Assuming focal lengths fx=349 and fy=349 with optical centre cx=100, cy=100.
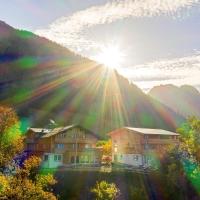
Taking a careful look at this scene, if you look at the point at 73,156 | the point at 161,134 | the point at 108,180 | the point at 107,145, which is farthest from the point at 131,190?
the point at 107,145

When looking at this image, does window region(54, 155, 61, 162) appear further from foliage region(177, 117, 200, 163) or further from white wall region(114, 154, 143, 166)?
foliage region(177, 117, 200, 163)

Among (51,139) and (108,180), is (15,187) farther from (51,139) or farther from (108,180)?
(51,139)

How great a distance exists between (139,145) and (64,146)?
19.0 m

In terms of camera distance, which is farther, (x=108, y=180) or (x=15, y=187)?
(x=108, y=180)

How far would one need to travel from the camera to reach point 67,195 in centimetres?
5975

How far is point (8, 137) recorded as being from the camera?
103 ft

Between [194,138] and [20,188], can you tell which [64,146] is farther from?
[20,188]

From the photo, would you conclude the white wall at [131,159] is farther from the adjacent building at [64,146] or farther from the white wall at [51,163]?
the white wall at [51,163]

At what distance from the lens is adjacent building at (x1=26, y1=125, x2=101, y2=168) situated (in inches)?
3236

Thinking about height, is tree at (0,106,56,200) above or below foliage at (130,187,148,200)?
above

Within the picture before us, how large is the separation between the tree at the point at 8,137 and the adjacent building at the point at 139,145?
180 feet

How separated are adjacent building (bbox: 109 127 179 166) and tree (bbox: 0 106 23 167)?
54.7 m

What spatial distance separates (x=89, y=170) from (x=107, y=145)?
34.3 m

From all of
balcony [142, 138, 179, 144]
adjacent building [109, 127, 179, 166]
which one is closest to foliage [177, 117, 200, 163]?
adjacent building [109, 127, 179, 166]
